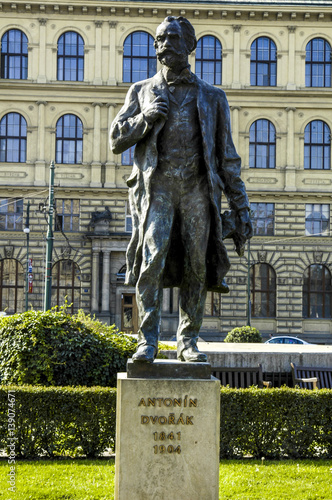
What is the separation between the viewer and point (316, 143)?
40.7m

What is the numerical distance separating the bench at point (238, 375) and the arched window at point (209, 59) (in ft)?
104

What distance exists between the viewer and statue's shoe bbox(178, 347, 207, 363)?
4.91 meters

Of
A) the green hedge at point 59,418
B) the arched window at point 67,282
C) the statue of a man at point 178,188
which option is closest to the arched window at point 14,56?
the arched window at point 67,282

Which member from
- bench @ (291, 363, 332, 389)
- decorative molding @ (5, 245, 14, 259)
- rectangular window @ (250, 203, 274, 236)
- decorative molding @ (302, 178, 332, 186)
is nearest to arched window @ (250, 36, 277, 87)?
decorative molding @ (302, 178, 332, 186)

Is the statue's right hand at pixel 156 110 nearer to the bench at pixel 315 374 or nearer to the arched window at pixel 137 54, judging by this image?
the bench at pixel 315 374

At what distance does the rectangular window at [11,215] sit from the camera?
39312mm

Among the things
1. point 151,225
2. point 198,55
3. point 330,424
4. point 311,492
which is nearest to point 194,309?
point 151,225

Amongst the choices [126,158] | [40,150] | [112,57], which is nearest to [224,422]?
[126,158]

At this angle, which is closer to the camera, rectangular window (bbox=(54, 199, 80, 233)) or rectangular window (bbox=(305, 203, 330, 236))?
rectangular window (bbox=(54, 199, 80, 233))

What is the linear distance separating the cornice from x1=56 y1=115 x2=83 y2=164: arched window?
622cm

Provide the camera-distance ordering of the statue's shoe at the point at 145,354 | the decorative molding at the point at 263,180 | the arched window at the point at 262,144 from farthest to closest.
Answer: the arched window at the point at 262,144 → the decorative molding at the point at 263,180 → the statue's shoe at the point at 145,354

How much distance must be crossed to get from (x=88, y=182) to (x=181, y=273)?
1378 inches

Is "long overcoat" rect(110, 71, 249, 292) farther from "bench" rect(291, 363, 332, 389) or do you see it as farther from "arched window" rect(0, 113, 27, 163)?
"arched window" rect(0, 113, 27, 163)

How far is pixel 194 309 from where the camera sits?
5176 millimetres
